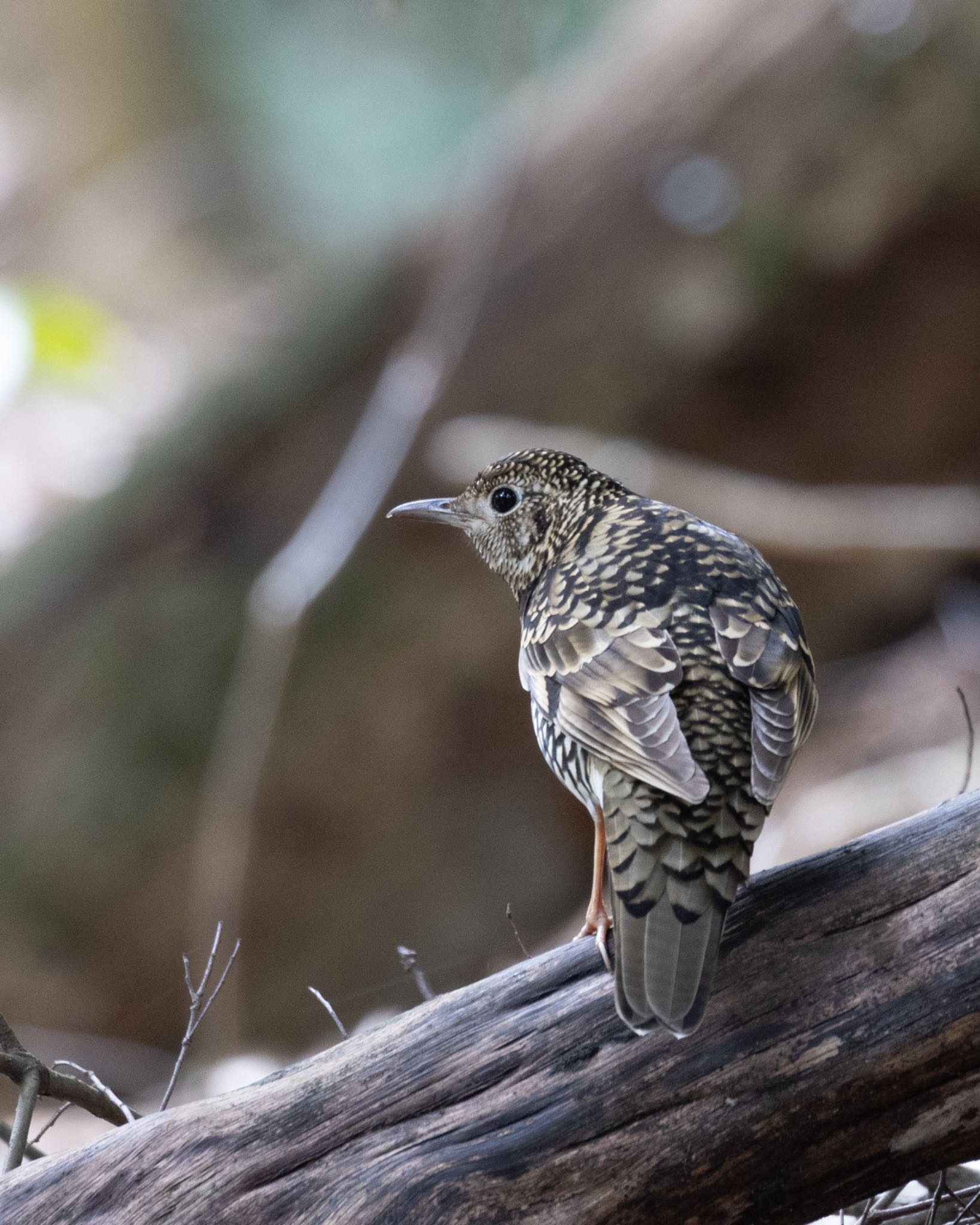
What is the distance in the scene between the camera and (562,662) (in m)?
3.02

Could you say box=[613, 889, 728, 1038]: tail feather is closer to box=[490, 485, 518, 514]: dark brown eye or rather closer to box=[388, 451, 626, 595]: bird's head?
box=[388, 451, 626, 595]: bird's head

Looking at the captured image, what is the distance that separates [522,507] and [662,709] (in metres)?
1.30

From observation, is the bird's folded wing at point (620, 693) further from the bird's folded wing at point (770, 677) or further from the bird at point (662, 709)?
the bird's folded wing at point (770, 677)

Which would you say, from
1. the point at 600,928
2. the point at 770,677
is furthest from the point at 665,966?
the point at 770,677

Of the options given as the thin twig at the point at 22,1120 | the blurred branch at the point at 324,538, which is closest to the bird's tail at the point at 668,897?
the thin twig at the point at 22,1120

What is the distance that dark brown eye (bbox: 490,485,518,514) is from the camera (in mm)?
3848

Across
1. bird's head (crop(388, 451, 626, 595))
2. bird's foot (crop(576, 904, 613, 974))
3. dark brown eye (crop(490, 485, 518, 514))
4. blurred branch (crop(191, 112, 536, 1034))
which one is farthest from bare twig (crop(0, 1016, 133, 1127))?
blurred branch (crop(191, 112, 536, 1034))

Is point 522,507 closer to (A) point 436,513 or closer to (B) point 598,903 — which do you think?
(A) point 436,513

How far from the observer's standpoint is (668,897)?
7.79 feet

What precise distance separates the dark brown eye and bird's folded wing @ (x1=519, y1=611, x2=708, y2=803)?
0.72m

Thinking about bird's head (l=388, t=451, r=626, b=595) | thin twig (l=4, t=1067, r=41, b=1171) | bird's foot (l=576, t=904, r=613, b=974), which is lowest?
bird's foot (l=576, t=904, r=613, b=974)

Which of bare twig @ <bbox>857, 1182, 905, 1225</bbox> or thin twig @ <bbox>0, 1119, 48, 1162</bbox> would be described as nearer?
bare twig @ <bbox>857, 1182, 905, 1225</bbox>

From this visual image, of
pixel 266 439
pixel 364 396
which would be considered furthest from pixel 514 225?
pixel 266 439

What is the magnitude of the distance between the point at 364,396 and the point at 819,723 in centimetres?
372
